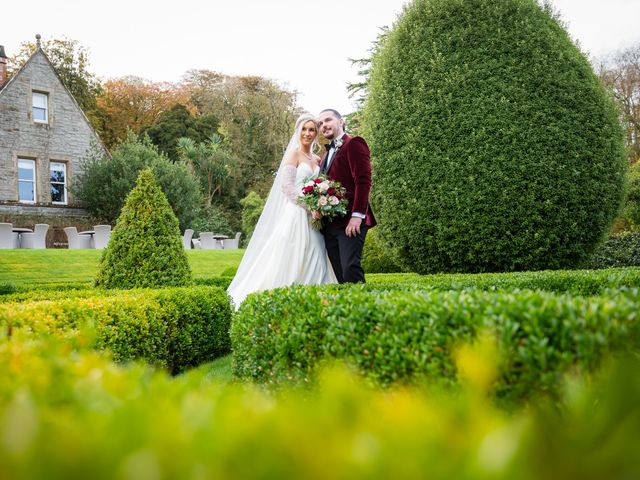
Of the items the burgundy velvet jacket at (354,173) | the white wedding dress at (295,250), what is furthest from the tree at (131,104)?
the burgundy velvet jacket at (354,173)

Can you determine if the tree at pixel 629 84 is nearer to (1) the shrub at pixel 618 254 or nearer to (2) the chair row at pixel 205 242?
(1) the shrub at pixel 618 254

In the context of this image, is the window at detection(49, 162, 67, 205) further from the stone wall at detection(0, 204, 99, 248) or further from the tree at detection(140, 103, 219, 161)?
the tree at detection(140, 103, 219, 161)

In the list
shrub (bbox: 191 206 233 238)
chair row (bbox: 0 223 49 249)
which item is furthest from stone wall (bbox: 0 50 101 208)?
shrub (bbox: 191 206 233 238)

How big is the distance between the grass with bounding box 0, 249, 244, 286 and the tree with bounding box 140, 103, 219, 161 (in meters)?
22.8

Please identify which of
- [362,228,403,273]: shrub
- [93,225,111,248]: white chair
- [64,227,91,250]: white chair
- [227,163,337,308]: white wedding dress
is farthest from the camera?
[64,227,91,250]: white chair

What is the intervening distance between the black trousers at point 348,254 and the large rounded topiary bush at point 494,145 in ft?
8.38

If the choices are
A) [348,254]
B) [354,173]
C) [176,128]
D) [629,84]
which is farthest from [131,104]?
[348,254]

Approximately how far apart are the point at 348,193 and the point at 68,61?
3364 cm

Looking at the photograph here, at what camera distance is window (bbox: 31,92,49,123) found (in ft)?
80.4

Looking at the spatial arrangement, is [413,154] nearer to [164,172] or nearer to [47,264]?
[47,264]

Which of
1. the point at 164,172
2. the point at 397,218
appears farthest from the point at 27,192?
the point at 397,218

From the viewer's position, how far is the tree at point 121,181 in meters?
24.3

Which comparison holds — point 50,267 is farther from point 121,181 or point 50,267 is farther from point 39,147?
point 39,147

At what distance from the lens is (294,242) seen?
288 inches
